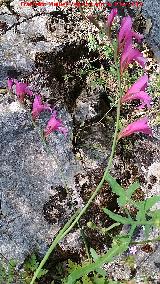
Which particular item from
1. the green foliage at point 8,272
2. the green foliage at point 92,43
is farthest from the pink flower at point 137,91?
the green foliage at point 8,272

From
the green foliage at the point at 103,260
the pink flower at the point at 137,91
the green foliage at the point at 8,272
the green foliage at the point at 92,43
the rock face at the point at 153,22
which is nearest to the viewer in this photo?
the green foliage at the point at 103,260

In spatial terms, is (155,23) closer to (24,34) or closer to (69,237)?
(24,34)

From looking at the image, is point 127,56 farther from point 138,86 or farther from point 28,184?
point 28,184

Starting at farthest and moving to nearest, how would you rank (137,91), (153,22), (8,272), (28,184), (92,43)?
1. (153,22)
2. (92,43)
3. (28,184)
4. (8,272)
5. (137,91)

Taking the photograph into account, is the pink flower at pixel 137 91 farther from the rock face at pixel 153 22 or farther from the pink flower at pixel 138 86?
the rock face at pixel 153 22

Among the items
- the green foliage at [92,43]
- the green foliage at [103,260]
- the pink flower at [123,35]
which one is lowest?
the green foliage at [103,260]

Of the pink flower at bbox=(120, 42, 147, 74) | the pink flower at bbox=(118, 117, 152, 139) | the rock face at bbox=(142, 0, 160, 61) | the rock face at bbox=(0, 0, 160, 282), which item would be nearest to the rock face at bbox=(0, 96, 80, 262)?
the rock face at bbox=(0, 0, 160, 282)

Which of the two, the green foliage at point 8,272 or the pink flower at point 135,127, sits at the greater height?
the pink flower at point 135,127

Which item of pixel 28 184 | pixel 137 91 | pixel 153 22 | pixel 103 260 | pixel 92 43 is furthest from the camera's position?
pixel 153 22

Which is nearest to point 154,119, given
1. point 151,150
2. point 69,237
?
point 151,150

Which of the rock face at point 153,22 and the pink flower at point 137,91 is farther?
the rock face at point 153,22

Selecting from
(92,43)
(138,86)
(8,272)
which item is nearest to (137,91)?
(138,86)
